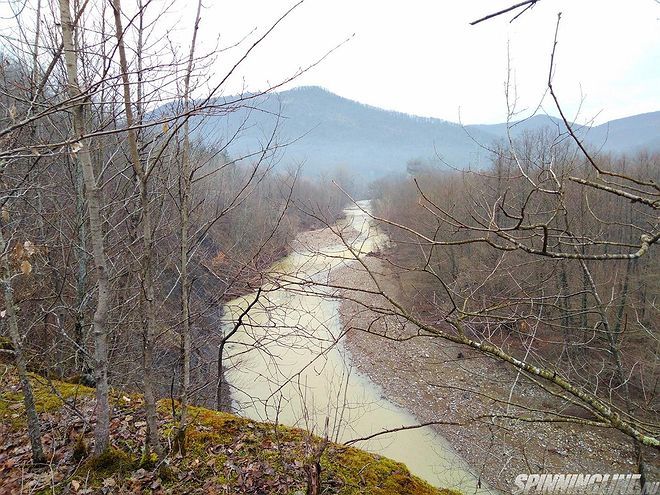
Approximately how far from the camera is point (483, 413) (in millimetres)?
7551

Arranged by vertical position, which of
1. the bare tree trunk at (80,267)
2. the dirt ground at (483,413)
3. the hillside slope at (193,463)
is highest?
the bare tree trunk at (80,267)

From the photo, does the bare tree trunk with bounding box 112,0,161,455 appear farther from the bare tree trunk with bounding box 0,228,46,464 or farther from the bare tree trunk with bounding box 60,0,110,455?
the bare tree trunk with bounding box 0,228,46,464

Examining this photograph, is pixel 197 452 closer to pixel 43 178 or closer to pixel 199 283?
pixel 43 178

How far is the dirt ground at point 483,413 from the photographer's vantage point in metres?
8.95

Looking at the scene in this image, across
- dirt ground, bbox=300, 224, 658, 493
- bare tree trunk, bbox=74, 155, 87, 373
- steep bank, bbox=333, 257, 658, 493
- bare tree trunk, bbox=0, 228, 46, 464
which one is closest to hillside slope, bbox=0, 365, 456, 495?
bare tree trunk, bbox=0, 228, 46, 464

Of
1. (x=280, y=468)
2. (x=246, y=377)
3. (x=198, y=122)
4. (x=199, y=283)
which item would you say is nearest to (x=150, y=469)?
(x=280, y=468)

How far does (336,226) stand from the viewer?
2732mm

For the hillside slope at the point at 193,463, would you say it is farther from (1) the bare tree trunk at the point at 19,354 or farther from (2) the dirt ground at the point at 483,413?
(2) the dirt ground at the point at 483,413

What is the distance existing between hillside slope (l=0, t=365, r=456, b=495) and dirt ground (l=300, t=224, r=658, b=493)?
358cm

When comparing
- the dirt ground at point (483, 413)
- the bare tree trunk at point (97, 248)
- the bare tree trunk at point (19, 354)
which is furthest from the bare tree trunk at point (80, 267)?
the dirt ground at point (483, 413)

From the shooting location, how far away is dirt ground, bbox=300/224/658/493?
895 centimetres

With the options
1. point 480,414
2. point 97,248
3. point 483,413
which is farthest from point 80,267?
point 483,413

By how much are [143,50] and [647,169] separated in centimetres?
1854

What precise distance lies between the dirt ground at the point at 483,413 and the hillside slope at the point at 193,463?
3.58m
